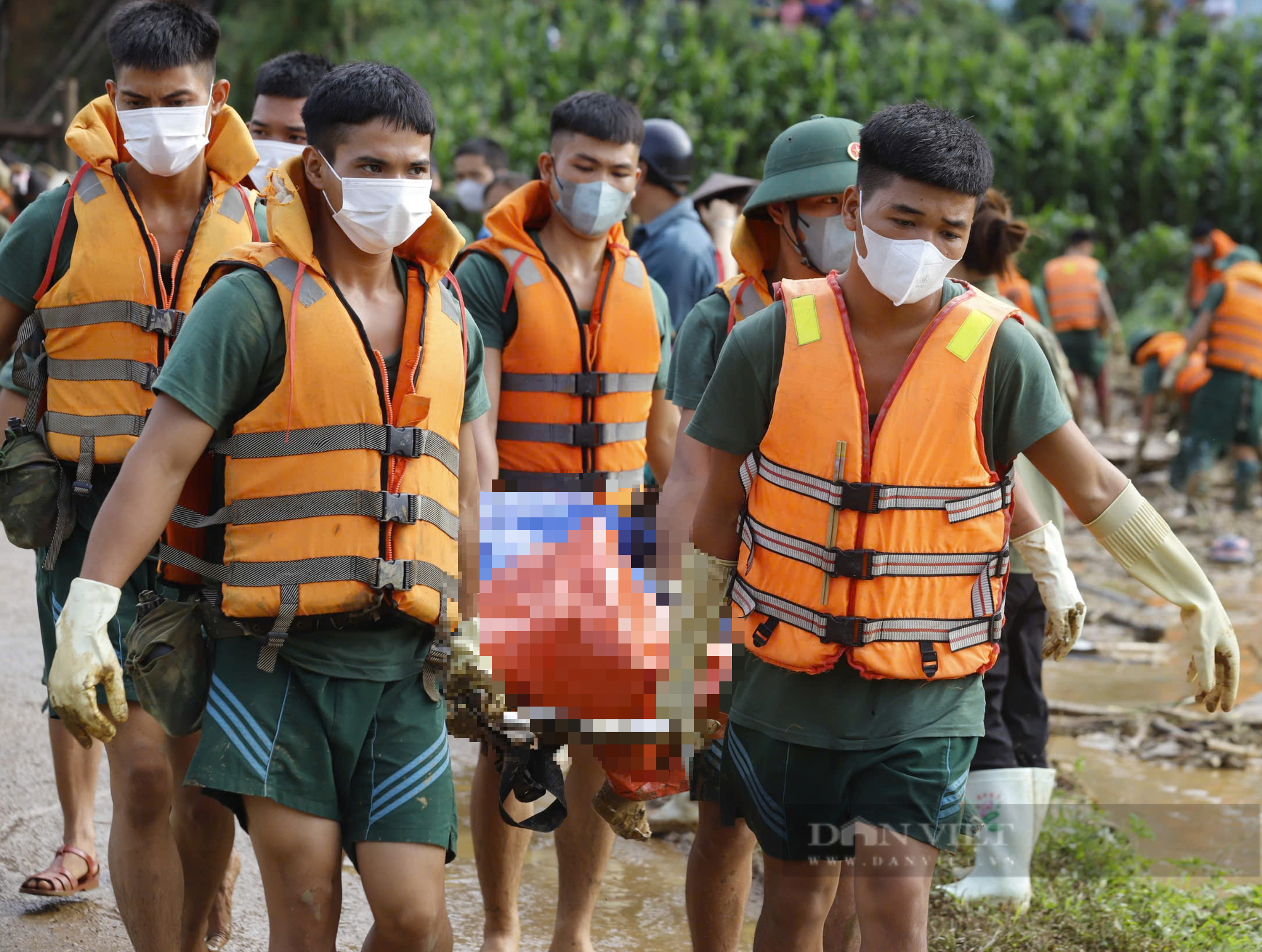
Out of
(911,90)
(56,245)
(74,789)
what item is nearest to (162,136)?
(56,245)

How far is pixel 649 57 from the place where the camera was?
21.8 meters

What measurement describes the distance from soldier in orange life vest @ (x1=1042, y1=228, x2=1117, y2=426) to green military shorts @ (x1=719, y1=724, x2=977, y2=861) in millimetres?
12483

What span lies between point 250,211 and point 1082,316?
39.9 ft

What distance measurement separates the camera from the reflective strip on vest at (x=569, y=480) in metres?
4.39

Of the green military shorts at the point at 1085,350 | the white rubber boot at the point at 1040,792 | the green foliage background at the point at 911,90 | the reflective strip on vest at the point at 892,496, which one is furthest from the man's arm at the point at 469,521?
the green foliage background at the point at 911,90

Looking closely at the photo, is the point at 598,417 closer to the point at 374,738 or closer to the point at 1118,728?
the point at 374,738

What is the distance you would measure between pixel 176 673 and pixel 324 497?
50 centimetres

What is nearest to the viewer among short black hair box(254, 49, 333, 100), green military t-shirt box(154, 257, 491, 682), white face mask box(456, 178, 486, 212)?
green military t-shirt box(154, 257, 491, 682)

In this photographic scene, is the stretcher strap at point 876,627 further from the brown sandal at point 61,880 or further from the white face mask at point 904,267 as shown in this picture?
the brown sandal at point 61,880

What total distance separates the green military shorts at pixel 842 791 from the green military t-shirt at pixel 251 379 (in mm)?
772

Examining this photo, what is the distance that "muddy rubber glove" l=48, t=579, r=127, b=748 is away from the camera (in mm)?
2715

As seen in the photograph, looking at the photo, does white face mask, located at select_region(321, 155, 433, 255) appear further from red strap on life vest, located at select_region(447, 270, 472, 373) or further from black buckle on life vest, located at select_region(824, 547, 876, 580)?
black buckle on life vest, located at select_region(824, 547, 876, 580)

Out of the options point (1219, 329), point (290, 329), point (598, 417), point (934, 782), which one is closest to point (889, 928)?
point (934, 782)

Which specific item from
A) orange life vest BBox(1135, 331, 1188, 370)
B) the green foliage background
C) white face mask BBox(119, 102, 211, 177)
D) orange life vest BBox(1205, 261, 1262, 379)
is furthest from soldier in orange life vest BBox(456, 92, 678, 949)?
the green foliage background
